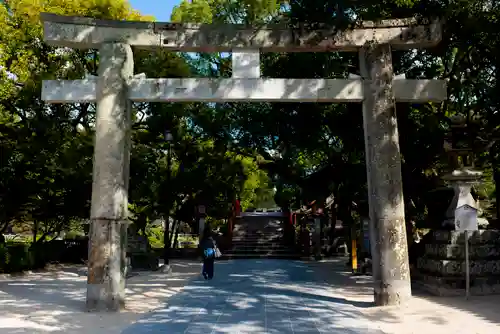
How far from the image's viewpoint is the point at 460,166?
10.7 m

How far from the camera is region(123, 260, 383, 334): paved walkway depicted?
661 cm

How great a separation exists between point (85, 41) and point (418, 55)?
9417mm

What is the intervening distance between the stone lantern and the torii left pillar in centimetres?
777

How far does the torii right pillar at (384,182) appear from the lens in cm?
813

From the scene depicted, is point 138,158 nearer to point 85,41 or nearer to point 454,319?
point 85,41

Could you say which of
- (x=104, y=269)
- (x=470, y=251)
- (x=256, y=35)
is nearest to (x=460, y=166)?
(x=470, y=251)

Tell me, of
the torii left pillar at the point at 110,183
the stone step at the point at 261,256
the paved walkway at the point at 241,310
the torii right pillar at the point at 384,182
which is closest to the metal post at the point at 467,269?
the paved walkway at the point at 241,310

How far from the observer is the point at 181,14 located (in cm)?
1772

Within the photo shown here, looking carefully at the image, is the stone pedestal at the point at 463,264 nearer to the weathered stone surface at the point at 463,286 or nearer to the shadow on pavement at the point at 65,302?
the weathered stone surface at the point at 463,286

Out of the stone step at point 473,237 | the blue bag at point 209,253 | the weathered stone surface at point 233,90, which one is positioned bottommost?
the blue bag at point 209,253

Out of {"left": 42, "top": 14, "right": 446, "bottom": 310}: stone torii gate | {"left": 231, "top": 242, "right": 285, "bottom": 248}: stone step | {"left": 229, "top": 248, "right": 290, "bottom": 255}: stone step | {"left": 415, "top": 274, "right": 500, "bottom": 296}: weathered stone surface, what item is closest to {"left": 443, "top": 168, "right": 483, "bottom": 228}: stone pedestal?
{"left": 415, "top": 274, "right": 500, "bottom": 296}: weathered stone surface

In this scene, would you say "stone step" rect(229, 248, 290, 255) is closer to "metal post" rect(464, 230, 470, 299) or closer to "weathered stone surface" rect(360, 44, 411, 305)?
"metal post" rect(464, 230, 470, 299)

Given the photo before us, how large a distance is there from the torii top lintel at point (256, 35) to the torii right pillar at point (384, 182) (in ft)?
1.22

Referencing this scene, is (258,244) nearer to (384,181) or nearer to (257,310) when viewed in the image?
(257,310)
